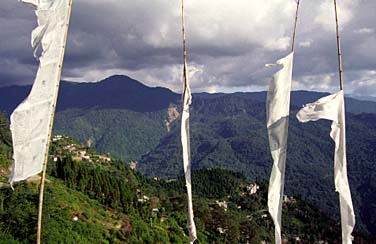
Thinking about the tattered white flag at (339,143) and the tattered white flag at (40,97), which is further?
the tattered white flag at (339,143)

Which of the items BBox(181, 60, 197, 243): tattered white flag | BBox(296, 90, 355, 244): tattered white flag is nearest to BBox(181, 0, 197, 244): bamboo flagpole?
BBox(181, 60, 197, 243): tattered white flag

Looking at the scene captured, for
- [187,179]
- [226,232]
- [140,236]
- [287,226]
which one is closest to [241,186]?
[287,226]

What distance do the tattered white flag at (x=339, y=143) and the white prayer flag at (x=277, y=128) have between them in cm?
31

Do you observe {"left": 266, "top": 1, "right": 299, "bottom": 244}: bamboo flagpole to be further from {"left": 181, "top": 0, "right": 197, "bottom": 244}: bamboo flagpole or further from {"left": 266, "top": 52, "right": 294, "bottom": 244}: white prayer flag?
{"left": 181, "top": 0, "right": 197, "bottom": 244}: bamboo flagpole

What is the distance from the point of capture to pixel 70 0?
20.6 feet

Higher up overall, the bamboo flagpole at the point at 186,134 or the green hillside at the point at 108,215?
the bamboo flagpole at the point at 186,134

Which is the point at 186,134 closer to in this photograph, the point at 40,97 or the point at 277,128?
the point at 277,128

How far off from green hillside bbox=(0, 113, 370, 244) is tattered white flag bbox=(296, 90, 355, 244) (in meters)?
27.2

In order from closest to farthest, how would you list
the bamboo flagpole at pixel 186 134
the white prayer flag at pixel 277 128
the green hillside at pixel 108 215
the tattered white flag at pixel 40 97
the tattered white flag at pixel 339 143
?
the tattered white flag at pixel 40 97 → the tattered white flag at pixel 339 143 → the white prayer flag at pixel 277 128 → the bamboo flagpole at pixel 186 134 → the green hillside at pixel 108 215

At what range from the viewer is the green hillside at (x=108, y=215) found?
35.2 m

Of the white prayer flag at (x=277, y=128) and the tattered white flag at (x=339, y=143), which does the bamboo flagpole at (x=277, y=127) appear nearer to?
the white prayer flag at (x=277, y=128)

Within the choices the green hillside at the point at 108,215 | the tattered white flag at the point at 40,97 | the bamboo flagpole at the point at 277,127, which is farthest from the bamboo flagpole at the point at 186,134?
the green hillside at the point at 108,215

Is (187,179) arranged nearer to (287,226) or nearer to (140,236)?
(140,236)

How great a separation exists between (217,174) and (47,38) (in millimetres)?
149966
